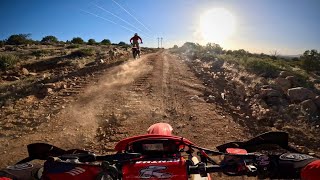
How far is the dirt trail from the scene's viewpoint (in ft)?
32.4

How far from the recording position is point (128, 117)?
11578 mm

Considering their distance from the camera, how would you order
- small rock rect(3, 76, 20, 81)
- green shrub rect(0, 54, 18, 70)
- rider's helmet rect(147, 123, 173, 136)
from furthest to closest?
green shrub rect(0, 54, 18, 70) → small rock rect(3, 76, 20, 81) → rider's helmet rect(147, 123, 173, 136)

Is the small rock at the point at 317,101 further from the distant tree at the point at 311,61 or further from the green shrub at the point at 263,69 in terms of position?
the distant tree at the point at 311,61

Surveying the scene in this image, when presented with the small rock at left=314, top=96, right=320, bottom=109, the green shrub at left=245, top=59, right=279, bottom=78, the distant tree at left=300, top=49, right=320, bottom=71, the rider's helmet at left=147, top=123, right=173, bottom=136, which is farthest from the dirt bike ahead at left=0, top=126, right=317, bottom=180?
the distant tree at left=300, top=49, right=320, bottom=71

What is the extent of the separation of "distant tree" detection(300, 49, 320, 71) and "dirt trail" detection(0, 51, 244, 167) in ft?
61.7

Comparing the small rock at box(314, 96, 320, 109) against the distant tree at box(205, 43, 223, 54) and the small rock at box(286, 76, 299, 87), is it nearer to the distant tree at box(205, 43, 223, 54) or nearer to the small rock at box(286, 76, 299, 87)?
the small rock at box(286, 76, 299, 87)

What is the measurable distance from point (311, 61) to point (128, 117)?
24.4 metres

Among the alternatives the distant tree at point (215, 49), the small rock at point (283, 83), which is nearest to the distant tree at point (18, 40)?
the distant tree at point (215, 49)

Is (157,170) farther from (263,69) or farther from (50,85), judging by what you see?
(263,69)

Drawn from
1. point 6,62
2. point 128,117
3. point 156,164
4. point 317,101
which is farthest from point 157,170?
point 6,62

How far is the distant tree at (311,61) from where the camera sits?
30.6 meters

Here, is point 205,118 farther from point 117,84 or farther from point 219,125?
point 117,84

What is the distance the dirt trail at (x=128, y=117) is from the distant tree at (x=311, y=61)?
18.8 metres

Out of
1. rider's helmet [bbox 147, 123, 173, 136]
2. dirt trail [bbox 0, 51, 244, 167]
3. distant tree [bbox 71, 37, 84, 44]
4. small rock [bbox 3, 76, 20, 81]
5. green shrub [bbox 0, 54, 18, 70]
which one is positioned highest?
distant tree [bbox 71, 37, 84, 44]
